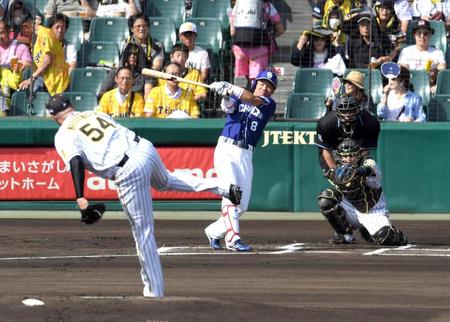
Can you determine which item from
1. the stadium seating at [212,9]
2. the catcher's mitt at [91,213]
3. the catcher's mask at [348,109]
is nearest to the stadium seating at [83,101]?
the stadium seating at [212,9]

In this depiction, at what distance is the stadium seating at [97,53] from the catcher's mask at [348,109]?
6.34m

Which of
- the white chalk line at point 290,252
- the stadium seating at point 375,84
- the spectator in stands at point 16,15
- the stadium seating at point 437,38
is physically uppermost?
the spectator in stands at point 16,15

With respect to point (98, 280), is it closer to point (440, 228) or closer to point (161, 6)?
point (440, 228)

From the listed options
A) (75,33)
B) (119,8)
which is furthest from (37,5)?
(119,8)

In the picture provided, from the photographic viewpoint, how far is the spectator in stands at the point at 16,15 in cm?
1977

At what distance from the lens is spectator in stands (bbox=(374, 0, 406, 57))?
19.2 meters

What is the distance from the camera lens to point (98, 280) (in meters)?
11.4

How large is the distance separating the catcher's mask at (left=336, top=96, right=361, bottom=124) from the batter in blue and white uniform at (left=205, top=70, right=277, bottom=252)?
0.77 m

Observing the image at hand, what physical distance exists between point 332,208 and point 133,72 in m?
5.59

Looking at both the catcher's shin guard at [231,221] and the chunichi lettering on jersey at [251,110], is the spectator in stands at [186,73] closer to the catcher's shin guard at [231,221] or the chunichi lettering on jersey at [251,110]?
the chunichi lettering on jersey at [251,110]

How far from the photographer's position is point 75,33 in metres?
19.8

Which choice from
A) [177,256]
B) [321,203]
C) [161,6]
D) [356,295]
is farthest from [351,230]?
[161,6]

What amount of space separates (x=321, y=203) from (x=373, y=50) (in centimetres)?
558

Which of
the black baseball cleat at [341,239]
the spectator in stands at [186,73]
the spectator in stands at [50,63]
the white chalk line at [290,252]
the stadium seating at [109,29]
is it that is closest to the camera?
the white chalk line at [290,252]
